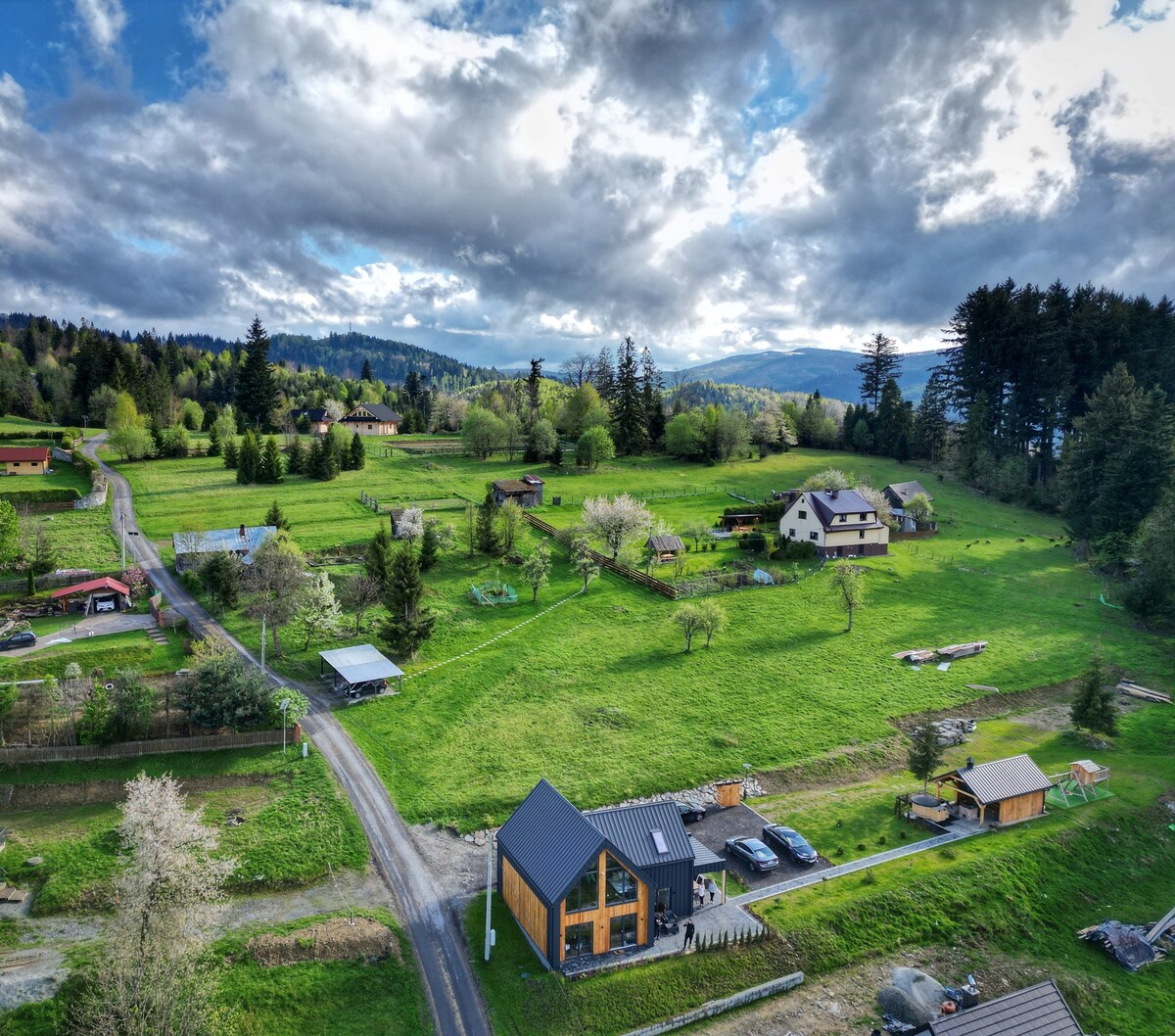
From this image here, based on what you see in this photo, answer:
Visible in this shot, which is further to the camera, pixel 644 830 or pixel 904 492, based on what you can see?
pixel 904 492

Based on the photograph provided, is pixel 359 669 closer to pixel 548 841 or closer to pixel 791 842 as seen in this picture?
pixel 548 841

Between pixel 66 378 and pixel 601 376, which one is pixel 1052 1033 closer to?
pixel 601 376

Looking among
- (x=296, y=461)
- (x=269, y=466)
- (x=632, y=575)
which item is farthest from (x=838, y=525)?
(x=296, y=461)

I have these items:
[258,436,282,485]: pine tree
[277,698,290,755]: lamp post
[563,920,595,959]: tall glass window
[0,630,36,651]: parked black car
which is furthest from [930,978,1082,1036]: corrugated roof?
[258,436,282,485]: pine tree

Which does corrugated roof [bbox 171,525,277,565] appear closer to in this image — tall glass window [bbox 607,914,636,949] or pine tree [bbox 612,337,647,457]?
tall glass window [bbox 607,914,636,949]

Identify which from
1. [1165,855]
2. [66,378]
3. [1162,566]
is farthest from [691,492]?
[66,378]
